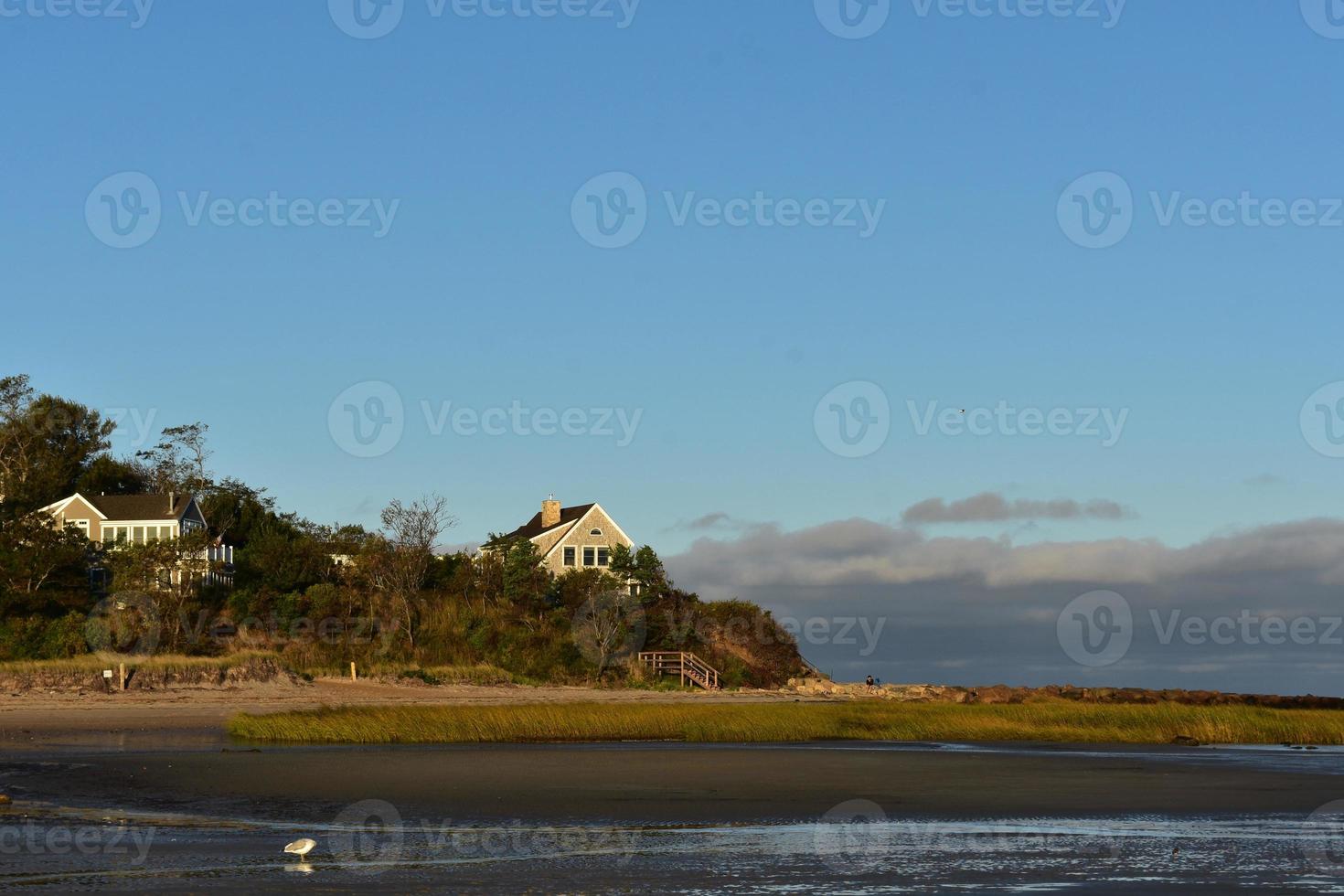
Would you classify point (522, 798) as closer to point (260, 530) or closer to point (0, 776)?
point (0, 776)

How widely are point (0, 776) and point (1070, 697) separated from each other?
5599 cm

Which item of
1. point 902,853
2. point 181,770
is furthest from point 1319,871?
point 181,770

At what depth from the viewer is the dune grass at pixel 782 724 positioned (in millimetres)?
41500

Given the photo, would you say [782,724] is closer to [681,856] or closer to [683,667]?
[683,667]

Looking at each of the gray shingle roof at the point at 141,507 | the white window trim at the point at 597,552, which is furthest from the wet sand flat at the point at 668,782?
the gray shingle roof at the point at 141,507

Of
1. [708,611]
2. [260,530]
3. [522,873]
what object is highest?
[260,530]

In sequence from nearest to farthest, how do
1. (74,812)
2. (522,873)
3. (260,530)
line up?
(522,873)
(74,812)
(260,530)

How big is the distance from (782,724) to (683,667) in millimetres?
23283

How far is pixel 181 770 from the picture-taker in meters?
30.9

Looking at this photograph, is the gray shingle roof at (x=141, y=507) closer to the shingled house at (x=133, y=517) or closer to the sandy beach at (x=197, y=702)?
the shingled house at (x=133, y=517)

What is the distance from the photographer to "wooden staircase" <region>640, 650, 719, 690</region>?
67.9 m

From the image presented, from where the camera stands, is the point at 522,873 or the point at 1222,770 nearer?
the point at 522,873

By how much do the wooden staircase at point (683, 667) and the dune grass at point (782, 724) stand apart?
1698 cm

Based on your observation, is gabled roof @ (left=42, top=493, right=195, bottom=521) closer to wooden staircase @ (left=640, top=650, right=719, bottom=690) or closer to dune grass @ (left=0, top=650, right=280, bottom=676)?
dune grass @ (left=0, top=650, right=280, bottom=676)
